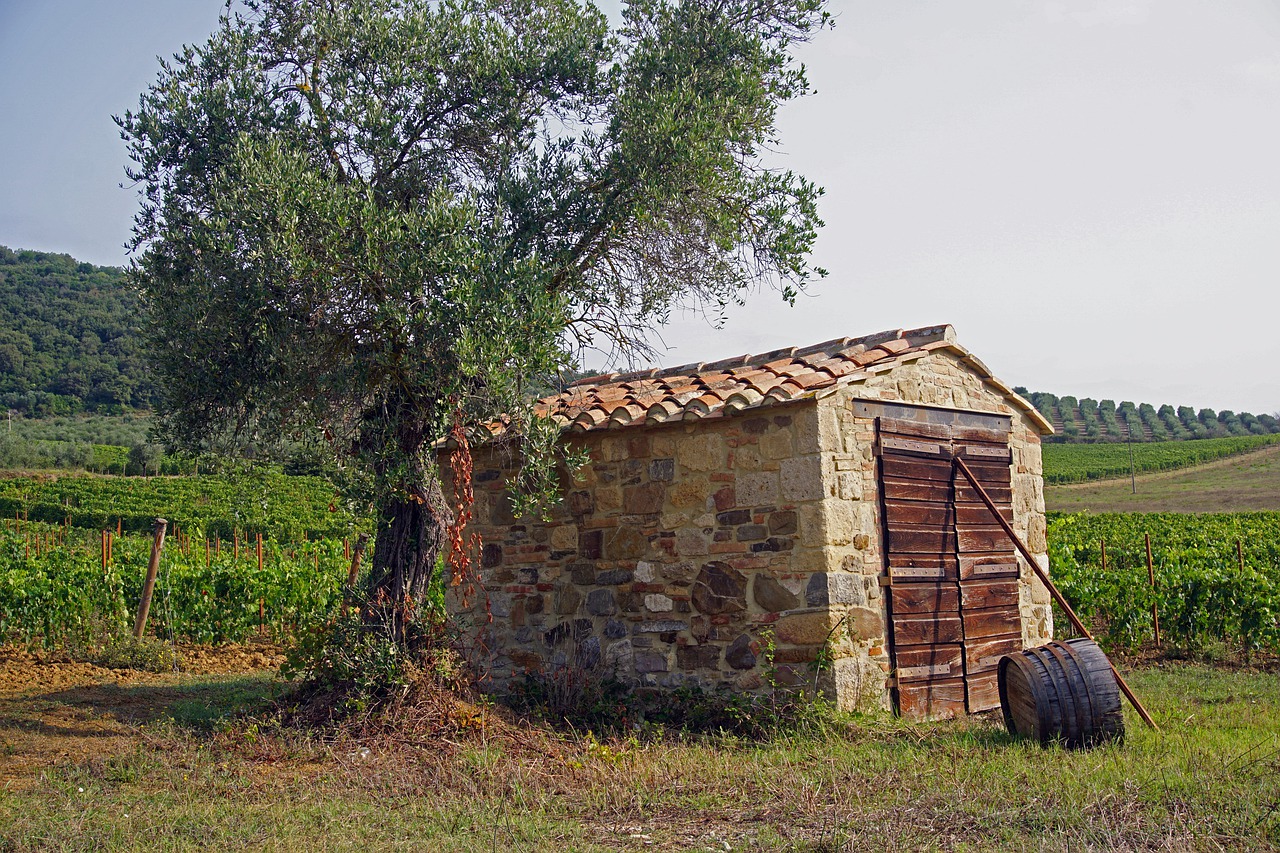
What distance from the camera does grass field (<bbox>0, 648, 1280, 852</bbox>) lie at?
4684 millimetres

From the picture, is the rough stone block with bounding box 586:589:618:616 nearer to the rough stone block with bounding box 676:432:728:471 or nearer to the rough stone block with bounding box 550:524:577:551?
the rough stone block with bounding box 550:524:577:551

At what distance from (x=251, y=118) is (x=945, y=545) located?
644 cm

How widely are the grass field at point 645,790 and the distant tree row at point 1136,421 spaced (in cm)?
6488

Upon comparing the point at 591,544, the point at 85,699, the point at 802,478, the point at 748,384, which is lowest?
the point at 85,699

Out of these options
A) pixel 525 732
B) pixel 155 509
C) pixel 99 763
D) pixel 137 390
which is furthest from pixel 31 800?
pixel 137 390

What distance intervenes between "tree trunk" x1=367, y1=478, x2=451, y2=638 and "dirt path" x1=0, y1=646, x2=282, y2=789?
6.41 ft

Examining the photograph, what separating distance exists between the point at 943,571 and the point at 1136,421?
7133 cm

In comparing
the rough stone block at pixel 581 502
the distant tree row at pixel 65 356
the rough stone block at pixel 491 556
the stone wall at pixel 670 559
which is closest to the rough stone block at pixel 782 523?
the stone wall at pixel 670 559

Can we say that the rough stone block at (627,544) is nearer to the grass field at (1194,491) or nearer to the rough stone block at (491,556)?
the rough stone block at (491,556)

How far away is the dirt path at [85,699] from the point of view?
6844 millimetres

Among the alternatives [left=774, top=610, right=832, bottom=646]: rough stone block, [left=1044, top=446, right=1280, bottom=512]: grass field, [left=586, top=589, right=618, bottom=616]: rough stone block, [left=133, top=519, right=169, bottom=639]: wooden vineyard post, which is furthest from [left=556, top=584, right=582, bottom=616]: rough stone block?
[left=1044, top=446, right=1280, bottom=512]: grass field

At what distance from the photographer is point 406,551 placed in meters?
7.59

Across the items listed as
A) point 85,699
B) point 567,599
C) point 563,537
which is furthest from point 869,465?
point 85,699

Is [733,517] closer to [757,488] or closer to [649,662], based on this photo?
[757,488]
